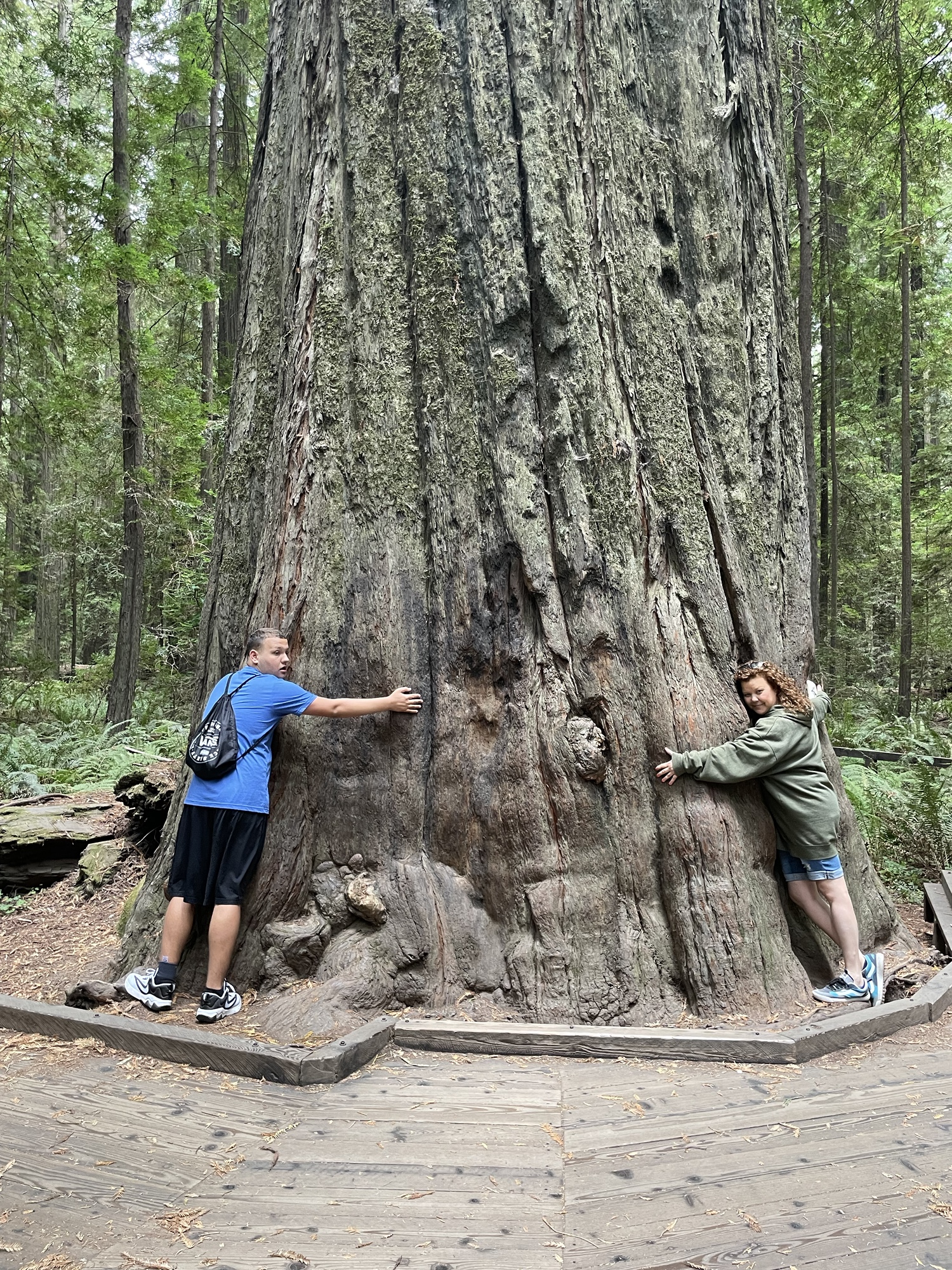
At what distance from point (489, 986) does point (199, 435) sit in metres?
11.7

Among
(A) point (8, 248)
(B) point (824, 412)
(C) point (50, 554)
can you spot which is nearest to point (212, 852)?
(A) point (8, 248)

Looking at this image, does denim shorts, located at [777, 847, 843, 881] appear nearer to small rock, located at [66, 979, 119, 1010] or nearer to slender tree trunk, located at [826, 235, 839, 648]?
small rock, located at [66, 979, 119, 1010]

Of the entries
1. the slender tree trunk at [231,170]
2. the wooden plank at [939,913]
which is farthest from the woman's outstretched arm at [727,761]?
the slender tree trunk at [231,170]

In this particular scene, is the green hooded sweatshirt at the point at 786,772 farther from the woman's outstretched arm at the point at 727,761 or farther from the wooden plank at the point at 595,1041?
the wooden plank at the point at 595,1041

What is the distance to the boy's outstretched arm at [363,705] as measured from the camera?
420 centimetres

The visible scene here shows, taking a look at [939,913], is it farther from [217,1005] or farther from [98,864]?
[98,864]

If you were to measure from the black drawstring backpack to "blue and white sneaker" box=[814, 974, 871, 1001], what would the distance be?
3.00 m

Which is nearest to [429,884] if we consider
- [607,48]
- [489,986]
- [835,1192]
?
[489,986]

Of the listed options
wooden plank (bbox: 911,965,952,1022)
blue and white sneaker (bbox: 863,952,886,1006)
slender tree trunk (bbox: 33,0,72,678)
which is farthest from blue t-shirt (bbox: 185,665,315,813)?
slender tree trunk (bbox: 33,0,72,678)

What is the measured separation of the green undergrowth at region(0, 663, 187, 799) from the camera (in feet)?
32.3

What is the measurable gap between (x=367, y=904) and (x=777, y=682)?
234 cm

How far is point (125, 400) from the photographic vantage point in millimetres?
12703

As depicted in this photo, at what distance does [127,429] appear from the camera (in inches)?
501

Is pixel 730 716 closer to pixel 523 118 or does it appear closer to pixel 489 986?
pixel 489 986
